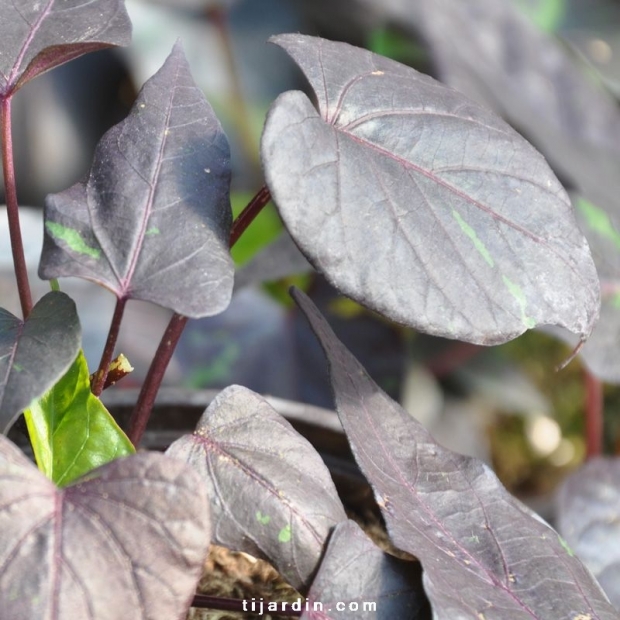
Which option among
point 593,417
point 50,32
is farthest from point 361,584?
point 593,417

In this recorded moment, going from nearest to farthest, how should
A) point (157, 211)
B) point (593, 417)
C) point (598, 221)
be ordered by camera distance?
point (157, 211), point (598, 221), point (593, 417)

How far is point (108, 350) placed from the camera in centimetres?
49

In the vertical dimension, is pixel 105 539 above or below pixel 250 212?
below

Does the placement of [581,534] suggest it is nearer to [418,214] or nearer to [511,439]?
[418,214]

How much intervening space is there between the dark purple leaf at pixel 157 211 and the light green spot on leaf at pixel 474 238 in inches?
5.8

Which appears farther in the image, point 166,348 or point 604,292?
point 604,292

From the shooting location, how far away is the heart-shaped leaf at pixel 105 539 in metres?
0.35

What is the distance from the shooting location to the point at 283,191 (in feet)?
1.32

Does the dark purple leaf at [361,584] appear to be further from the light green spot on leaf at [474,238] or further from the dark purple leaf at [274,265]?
the dark purple leaf at [274,265]

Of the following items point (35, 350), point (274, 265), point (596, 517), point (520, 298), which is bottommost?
point (596, 517)

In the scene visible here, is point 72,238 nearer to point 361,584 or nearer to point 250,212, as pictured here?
point 250,212

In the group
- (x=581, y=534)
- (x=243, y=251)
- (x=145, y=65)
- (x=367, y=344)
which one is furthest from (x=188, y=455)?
(x=145, y=65)

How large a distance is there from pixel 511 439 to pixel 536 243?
118 cm

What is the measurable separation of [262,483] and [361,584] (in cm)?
9
